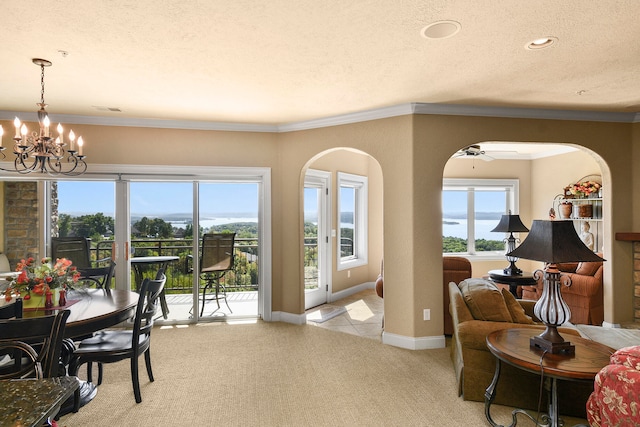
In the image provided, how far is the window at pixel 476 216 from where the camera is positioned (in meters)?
7.51

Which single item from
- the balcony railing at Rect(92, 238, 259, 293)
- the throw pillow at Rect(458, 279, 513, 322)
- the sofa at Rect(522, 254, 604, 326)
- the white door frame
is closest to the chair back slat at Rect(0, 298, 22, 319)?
the balcony railing at Rect(92, 238, 259, 293)

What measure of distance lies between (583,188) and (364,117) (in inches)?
155

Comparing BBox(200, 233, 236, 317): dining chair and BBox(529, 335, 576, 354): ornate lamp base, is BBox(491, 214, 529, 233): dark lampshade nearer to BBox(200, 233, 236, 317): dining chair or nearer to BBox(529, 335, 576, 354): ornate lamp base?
BBox(529, 335, 576, 354): ornate lamp base

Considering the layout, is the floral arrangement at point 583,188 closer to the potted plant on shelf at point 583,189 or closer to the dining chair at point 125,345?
the potted plant on shelf at point 583,189

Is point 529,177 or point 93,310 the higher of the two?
point 529,177

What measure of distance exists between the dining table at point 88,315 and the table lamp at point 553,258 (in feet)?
9.40

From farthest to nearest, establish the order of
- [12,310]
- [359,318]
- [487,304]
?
[359,318] → [487,304] → [12,310]

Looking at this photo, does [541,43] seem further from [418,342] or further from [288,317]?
[288,317]

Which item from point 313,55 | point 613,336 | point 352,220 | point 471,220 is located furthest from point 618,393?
point 471,220

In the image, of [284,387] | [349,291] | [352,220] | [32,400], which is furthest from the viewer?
[352,220]

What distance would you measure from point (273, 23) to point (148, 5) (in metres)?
0.69

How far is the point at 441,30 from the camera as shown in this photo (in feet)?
7.66

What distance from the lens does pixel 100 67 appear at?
2.93 meters

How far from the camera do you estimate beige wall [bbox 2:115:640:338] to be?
13.1ft
